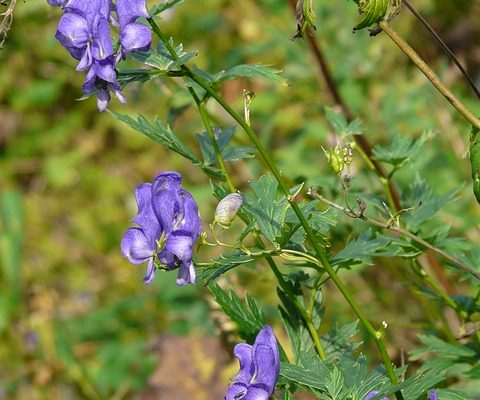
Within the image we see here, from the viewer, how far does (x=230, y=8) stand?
3.90 meters

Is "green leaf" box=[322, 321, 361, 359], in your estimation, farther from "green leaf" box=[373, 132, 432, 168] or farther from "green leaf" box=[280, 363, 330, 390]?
"green leaf" box=[373, 132, 432, 168]

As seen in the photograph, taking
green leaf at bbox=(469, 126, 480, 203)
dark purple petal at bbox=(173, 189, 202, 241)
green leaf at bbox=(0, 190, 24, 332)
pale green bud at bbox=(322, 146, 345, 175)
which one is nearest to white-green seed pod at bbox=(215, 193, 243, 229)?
dark purple petal at bbox=(173, 189, 202, 241)

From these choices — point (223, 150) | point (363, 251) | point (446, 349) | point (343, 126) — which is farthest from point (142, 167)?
point (363, 251)

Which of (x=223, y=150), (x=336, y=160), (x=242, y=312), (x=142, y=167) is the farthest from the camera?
(x=142, y=167)

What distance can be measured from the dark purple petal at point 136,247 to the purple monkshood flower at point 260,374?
20 cm

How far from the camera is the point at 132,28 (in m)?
1.20

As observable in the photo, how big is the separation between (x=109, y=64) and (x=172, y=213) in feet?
0.74

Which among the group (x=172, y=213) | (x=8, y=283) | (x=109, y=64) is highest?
(x=8, y=283)

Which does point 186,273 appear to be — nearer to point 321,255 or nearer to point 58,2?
point 321,255

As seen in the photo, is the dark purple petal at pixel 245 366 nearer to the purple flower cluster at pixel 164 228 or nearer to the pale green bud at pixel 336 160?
the purple flower cluster at pixel 164 228

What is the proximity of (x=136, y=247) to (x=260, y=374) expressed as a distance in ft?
0.84

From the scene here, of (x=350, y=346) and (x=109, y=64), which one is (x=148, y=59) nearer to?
(x=109, y=64)

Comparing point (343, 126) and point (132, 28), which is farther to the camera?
point (343, 126)

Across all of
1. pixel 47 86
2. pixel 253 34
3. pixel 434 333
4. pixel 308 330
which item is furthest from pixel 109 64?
pixel 47 86
